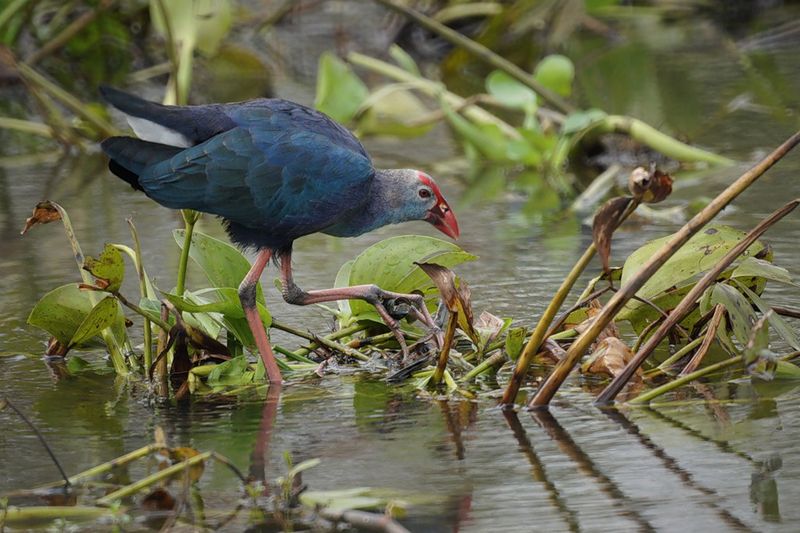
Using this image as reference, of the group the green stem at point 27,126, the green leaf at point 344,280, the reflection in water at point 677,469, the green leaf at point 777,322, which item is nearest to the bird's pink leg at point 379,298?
the green leaf at point 344,280

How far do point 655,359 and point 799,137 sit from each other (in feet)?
3.34

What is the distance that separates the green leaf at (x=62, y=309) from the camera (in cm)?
383

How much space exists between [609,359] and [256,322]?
99cm

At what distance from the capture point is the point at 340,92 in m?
6.68

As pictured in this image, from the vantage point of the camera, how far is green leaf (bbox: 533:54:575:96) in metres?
6.81

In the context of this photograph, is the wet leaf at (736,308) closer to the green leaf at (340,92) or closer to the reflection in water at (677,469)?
the reflection in water at (677,469)

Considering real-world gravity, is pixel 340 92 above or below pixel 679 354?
above

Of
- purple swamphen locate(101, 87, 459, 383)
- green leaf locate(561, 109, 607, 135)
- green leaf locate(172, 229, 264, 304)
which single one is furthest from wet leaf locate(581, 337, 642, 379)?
green leaf locate(561, 109, 607, 135)

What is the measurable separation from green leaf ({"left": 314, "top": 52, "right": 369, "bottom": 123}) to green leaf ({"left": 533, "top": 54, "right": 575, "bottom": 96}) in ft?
3.11

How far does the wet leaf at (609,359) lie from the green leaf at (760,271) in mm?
390

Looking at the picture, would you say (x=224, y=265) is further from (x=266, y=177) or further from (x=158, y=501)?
(x=158, y=501)

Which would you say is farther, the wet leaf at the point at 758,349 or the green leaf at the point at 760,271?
the green leaf at the point at 760,271

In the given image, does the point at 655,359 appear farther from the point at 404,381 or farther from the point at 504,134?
the point at 504,134

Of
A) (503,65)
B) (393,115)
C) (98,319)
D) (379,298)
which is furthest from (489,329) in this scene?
(393,115)
